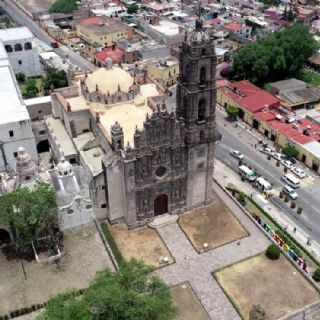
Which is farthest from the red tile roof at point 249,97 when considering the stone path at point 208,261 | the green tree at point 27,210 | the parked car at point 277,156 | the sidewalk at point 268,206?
the green tree at point 27,210

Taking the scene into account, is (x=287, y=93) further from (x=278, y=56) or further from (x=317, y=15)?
(x=317, y=15)

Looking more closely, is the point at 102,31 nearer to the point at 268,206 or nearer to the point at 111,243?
the point at 268,206

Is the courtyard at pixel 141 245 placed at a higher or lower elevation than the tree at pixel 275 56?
lower

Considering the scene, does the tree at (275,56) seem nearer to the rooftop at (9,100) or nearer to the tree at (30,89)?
the tree at (30,89)

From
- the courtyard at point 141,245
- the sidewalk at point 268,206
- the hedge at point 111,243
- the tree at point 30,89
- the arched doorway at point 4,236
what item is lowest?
the sidewalk at point 268,206

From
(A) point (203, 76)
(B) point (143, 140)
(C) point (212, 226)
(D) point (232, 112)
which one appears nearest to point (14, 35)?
(D) point (232, 112)

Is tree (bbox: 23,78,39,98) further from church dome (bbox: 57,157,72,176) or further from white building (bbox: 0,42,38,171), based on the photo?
church dome (bbox: 57,157,72,176)

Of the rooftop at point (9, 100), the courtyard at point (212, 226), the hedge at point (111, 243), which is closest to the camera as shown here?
the hedge at point (111, 243)
